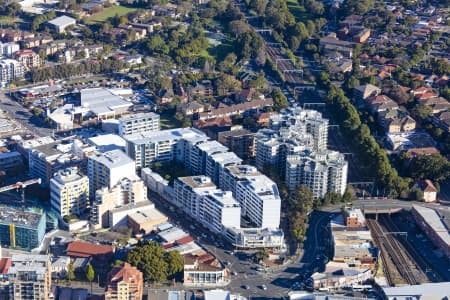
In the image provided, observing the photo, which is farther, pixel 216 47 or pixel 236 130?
pixel 216 47

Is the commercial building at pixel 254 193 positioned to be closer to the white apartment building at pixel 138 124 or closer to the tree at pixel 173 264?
the tree at pixel 173 264

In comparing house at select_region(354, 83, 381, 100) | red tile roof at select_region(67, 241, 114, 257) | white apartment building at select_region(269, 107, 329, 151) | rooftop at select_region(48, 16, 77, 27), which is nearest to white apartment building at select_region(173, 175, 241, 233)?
red tile roof at select_region(67, 241, 114, 257)

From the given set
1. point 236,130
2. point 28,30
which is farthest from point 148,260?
point 28,30

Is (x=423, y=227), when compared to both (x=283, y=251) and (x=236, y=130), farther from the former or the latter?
(x=236, y=130)

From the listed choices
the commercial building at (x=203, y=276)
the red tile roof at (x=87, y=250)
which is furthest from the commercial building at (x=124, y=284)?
the red tile roof at (x=87, y=250)

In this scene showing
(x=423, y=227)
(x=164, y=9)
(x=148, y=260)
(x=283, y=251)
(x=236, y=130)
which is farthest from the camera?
(x=164, y=9)

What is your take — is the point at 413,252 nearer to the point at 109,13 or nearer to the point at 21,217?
the point at 21,217

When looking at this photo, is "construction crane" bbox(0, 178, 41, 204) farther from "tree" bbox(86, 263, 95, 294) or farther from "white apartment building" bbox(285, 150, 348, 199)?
"white apartment building" bbox(285, 150, 348, 199)
